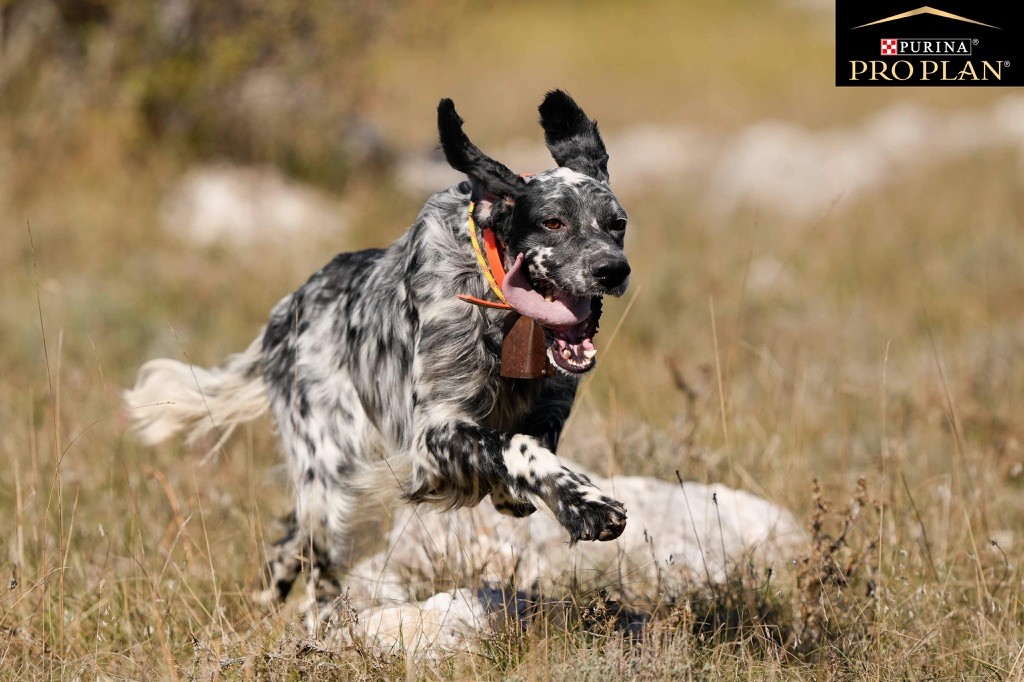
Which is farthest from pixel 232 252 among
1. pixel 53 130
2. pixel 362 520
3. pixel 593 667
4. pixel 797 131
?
pixel 797 131

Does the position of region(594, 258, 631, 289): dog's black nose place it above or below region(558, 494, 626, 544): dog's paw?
above

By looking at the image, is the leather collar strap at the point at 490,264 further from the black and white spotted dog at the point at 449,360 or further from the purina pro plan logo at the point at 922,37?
the purina pro plan logo at the point at 922,37

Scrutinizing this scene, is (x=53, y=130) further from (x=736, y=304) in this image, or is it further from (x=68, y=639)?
(x=68, y=639)

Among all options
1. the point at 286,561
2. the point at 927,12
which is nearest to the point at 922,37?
the point at 927,12

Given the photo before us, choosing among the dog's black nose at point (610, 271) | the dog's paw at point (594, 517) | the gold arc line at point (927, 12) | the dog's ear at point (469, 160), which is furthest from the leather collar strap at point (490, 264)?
the gold arc line at point (927, 12)

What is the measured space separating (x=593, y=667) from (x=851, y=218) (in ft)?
31.2

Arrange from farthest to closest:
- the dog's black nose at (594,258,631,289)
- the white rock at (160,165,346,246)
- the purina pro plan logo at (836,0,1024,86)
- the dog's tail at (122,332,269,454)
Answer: the white rock at (160,165,346,246) < the purina pro plan logo at (836,0,1024,86) < the dog's tail at (122,332,269,454) < the dog's black nose at (594,258,631,289)

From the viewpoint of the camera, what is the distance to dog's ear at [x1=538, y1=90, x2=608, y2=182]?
12.6 ft

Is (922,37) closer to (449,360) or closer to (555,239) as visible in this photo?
(555,239)

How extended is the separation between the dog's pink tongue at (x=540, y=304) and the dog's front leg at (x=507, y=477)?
0.36 m

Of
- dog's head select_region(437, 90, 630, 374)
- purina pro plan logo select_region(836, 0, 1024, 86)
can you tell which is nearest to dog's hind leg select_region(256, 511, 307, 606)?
dog's head select_region(437, 90, 630, 374)

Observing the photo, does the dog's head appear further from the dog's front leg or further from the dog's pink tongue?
the dog's front leg

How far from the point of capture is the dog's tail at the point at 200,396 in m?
4.86

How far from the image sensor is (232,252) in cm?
936
